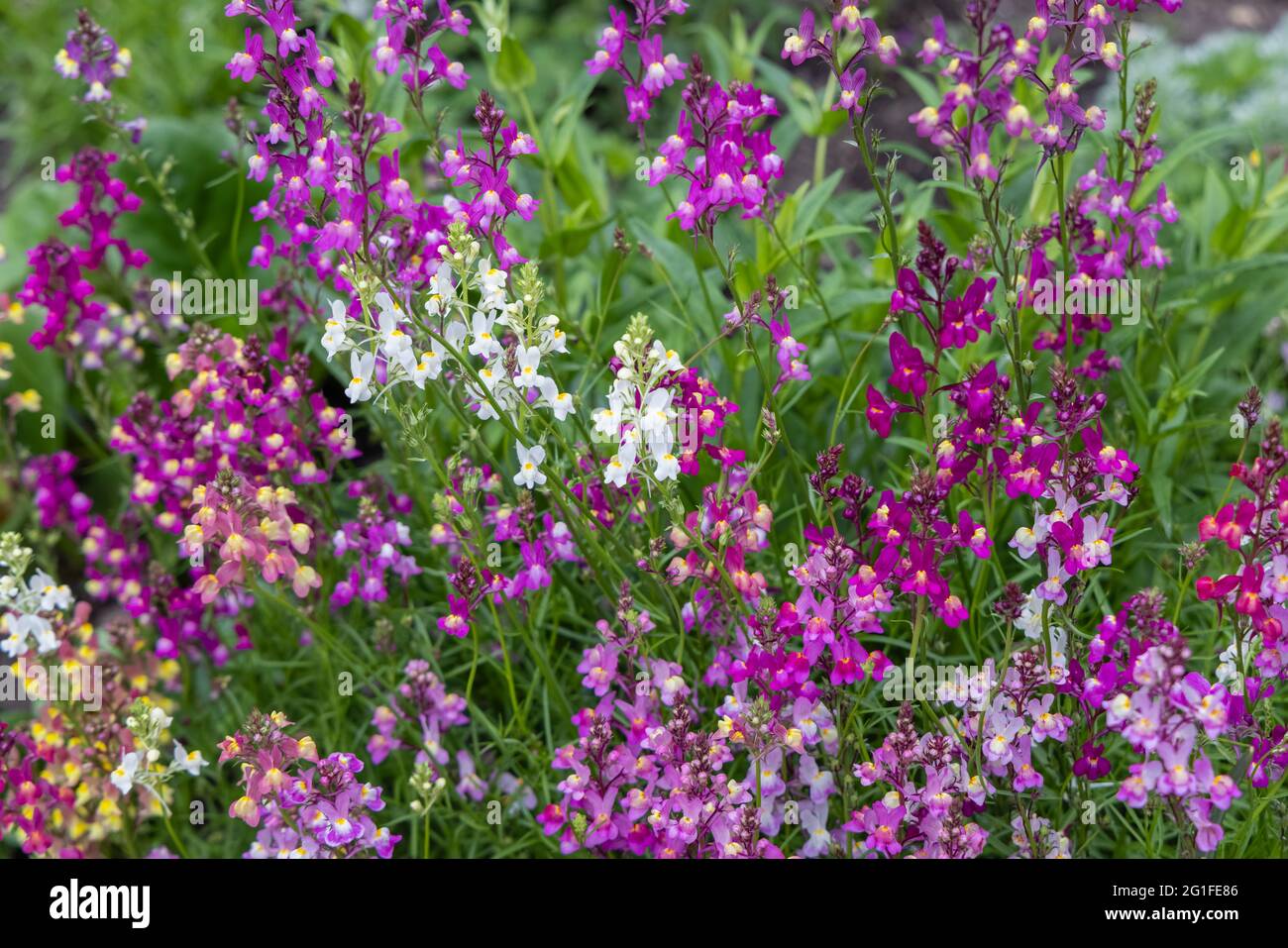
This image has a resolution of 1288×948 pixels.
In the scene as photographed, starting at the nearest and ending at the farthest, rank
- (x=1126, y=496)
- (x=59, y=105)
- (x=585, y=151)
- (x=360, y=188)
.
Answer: (x=1126, y=496) → (x=360, y=188) → (x=585, y=151) → (x=59, y=105)

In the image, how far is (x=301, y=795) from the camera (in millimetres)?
2115

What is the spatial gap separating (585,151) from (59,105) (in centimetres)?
317

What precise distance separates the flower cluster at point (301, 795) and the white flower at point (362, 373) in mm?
544

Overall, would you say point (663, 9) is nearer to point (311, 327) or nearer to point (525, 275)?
point (525, 275)

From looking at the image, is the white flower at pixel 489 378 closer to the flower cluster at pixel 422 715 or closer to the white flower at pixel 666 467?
the white flower at pixel 666 467

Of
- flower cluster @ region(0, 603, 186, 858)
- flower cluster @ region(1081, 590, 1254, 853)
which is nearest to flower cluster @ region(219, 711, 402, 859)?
flower cluster @ region(0, 603, 186, 858)

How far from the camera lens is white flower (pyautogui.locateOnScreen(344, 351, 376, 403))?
2.05m

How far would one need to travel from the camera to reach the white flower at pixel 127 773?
2.25m

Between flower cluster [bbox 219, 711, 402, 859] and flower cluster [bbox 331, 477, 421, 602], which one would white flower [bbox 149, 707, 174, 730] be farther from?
flower cluster [bbox 331, 477, 421, 602]

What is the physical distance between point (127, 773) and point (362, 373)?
0.88 metres

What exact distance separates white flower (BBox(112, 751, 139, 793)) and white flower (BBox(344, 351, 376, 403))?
2.60ft

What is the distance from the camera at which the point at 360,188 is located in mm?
2244
